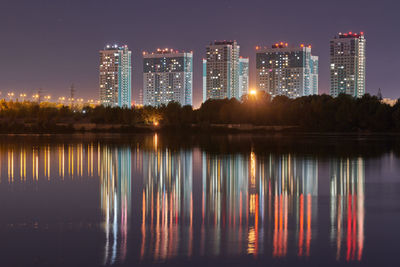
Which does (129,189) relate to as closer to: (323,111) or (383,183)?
(383,183)

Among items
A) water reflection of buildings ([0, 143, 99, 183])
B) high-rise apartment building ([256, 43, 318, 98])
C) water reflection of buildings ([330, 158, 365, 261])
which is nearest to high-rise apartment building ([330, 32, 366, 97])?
high-rise apartment building ([256, 43, 318, 98])

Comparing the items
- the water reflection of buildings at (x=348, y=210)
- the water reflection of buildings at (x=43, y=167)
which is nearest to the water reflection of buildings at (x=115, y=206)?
the water reflection of buildings at (x=43, y=167)

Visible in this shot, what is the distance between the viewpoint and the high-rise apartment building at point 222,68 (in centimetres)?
14250

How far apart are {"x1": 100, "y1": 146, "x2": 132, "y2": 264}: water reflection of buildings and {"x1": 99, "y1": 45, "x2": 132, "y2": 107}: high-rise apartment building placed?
139 metres

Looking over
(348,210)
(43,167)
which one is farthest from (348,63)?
(348,210)

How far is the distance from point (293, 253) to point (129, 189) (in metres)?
7.12

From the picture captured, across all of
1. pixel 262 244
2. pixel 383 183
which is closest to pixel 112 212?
pixel 262 244

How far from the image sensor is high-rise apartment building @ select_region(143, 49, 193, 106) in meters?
152

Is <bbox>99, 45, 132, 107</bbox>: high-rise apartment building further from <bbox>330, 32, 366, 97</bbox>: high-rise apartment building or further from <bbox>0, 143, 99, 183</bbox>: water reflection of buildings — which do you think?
<bbox>0, 143, 99, 183</bbox>: water reflection of buildings

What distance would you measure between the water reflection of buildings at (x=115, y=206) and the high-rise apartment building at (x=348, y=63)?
421 ft

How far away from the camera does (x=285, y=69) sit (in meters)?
147

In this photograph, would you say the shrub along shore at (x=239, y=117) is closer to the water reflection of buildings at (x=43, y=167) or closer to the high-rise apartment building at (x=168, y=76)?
the water reflection of buildings at (x=43, y=167)

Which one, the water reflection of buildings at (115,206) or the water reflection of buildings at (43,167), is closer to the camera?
the water reflection of buildings at (115,206)

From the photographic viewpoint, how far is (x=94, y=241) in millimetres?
8758
